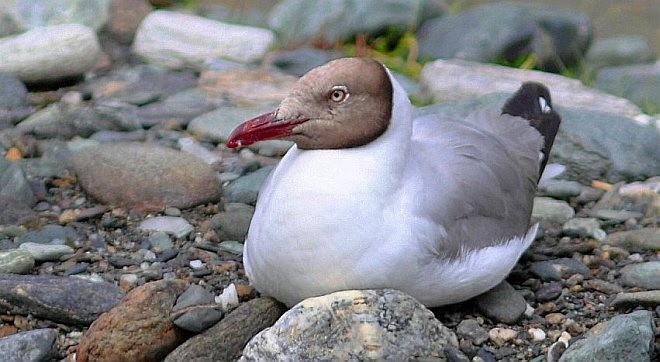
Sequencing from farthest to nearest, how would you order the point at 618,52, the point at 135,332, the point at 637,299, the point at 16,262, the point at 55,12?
1. the point at 618,52
2. the point at 55,12
3. the point at 16,262
4. the point at 637,299
5. the point at 135,332

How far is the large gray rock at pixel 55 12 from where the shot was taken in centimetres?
764

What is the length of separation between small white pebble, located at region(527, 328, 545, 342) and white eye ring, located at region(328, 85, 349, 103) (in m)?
1.05

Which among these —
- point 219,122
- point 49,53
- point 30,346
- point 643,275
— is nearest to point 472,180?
point 643,275

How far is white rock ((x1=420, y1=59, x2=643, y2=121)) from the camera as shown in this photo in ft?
22.2

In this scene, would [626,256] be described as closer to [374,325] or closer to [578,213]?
[578,213]

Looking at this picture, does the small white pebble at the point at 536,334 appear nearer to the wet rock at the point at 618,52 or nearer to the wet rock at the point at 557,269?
the wet rock at the point at 557,269

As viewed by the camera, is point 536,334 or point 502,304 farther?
point 502,304

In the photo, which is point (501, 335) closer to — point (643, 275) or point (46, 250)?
point (643, 275)

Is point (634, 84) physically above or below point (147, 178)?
below

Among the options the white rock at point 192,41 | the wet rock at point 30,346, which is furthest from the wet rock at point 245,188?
the white rock at point 192,41

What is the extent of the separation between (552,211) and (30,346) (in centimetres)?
251

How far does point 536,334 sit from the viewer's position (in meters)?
4.06

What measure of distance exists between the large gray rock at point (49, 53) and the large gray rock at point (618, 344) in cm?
392

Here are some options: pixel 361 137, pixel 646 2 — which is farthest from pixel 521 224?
pixel 646 2
